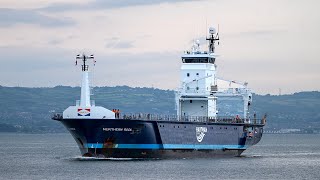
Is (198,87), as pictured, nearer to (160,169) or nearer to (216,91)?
(216,91)

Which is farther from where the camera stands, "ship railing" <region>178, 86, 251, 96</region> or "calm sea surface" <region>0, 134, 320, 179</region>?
"ship railing" <region>178, 86, 251, 96</region>

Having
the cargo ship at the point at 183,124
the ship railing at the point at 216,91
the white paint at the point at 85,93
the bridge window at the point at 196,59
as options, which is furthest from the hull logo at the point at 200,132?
the white paint at the point at 85,93

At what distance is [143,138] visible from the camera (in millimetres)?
88938

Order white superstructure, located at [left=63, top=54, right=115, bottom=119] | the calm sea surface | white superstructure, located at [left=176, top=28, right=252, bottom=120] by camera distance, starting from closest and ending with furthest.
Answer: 1. the calm sea surface
2. white superstructure, located at [left=63, top=54, right=115, bottom=119]
3. white superstructure, located at [left=176, top=28, right=252, bottom=120]

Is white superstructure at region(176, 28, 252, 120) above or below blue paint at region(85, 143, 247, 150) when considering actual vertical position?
above

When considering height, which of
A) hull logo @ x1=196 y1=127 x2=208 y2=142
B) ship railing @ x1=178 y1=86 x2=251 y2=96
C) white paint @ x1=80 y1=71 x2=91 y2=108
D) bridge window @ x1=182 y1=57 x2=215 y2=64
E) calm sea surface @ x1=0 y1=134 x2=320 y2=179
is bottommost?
calm sea surface @ x1=0 y1=134 x2=320 y2=179

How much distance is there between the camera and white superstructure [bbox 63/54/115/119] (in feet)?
286

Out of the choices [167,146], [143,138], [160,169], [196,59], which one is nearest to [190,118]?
[196,59]

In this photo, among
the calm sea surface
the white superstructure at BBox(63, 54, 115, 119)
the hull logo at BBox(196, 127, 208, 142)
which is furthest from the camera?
the hull logo at BBox(196, 127, 208, 142)

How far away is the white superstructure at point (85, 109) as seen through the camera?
286 feet

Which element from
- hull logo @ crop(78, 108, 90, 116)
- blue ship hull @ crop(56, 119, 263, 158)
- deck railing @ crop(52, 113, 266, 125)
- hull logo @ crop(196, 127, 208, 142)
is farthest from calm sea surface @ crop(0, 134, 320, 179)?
hull logo @ crop(78, 108, 90, 116)

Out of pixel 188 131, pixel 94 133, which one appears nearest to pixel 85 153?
pixel 94 133

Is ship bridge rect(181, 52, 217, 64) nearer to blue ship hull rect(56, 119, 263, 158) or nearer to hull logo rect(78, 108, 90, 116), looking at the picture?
blue ship hull rect(56, 119, 263, 158)

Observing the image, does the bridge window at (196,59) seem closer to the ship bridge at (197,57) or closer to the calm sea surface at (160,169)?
the ship bridge at (197,57)
